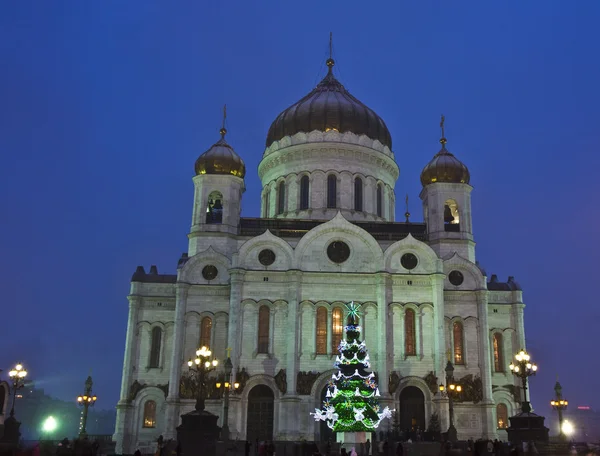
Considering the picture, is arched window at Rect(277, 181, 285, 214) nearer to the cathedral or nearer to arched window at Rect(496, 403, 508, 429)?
the cathedral

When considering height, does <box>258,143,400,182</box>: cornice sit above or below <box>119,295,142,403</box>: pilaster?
above

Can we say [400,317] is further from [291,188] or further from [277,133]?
[277,133]

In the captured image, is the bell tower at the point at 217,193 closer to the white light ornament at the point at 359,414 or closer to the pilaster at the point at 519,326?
the white light ornament at the point at 359,414

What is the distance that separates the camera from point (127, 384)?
37.3m

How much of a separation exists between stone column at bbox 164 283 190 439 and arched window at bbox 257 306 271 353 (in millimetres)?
4584

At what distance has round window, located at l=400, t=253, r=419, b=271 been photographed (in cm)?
3869

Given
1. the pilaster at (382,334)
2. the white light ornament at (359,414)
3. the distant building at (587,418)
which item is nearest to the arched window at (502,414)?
the pilaster at (382,334)

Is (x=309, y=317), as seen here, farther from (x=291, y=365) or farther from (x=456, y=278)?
(x=456, y=278)

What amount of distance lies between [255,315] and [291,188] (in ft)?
38.1

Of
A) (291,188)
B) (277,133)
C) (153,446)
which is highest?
(277,133)

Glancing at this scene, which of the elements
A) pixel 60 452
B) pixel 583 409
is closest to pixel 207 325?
pixel 60 452

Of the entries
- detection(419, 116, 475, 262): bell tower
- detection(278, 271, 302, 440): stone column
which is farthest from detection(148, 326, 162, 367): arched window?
detection(419, 116, 475, 262): bell tower

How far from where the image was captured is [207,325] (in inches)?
1492

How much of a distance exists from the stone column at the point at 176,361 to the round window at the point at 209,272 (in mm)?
1305
